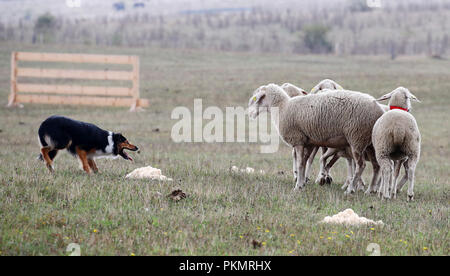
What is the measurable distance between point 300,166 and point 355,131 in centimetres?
100

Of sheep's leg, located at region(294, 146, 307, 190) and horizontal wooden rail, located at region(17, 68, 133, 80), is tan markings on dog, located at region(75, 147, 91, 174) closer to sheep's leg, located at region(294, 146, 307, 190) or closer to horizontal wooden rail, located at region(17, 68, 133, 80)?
sheep's leg, located at region(294, 146, 307, 190)

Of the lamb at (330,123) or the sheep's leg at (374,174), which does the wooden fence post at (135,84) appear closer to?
the lamb at (330,123)

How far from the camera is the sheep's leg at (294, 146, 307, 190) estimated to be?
8383 millimetres

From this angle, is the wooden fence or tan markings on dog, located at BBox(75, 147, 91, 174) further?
the wooden fence

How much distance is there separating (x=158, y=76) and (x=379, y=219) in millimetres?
29081

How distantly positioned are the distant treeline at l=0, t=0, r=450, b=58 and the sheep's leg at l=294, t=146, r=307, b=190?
148 feet

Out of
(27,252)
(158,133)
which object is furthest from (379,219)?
(158,133)

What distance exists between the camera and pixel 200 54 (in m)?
48.0

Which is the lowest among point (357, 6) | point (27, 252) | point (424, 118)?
point (424, 118)

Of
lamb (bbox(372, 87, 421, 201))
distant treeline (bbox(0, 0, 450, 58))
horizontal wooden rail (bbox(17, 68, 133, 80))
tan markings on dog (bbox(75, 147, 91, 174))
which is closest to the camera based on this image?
lamb (bbox(372, 87, 421, 201))

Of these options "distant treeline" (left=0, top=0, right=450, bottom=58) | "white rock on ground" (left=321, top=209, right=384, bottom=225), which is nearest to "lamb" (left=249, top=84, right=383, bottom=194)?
"white rock on ground" (left=321, top=209, right=384, bottom=225)

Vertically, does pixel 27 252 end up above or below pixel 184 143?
above

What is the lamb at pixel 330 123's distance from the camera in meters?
8.24

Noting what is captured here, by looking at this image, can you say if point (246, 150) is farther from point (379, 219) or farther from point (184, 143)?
point (379, 219)
